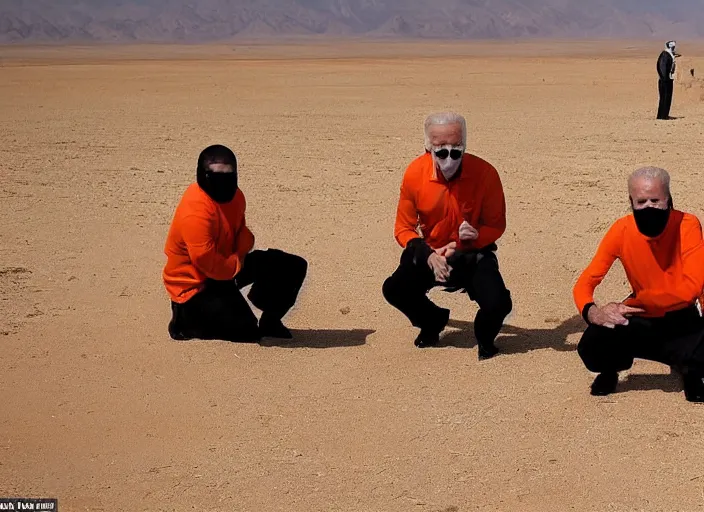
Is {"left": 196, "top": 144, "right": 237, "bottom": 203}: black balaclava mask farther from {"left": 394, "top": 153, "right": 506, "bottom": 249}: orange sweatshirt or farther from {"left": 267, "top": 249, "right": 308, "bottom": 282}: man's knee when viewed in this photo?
{"left": 394, "top": 153, "right": 506, "bottom": 249}: orange sweatshirt

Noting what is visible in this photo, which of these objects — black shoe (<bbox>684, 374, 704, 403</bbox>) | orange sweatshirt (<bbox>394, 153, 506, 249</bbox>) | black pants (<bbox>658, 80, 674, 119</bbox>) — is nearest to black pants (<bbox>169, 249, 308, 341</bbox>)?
orange sweatshirt (<bbox>394, 153, 506, 249</bbox>)

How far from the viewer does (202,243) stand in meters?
6.41

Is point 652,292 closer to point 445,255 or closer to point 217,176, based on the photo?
point 445,255

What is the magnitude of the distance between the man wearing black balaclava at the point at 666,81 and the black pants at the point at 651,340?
15.2 metres

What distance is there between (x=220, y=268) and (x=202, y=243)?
0.68 ft

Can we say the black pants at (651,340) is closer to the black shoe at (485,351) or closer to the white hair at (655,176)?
the white hair at (655,176)

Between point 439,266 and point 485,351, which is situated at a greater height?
point 439,266

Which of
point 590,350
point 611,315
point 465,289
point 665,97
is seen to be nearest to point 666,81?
point 665,97

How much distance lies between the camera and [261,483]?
474cm

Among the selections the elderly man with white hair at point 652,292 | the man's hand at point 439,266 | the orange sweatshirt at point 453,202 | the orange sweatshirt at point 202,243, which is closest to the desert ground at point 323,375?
the elderly man with white hair at point 652,292

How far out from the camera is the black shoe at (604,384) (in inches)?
225

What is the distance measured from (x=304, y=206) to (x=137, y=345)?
487 centimetres

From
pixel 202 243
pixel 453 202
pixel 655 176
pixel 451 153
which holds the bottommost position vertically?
pixel 202 243

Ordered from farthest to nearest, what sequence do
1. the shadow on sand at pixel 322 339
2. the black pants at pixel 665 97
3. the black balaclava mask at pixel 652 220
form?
the black pants at pixel 665 97 < the shadow on sand at pixel 322 339 < the black balaclava mask at pixel 652 220
